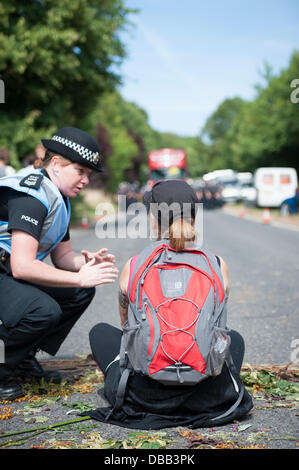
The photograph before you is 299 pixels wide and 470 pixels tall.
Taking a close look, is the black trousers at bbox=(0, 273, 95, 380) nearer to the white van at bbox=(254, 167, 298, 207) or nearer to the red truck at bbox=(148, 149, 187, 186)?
the white van at bbox=(254, 167, 298, 207)

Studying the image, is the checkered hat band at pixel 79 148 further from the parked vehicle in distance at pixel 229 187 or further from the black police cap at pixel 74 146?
the parked vehicle in distance at pixel 229 187

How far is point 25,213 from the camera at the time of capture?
Answer: 3.27 meters

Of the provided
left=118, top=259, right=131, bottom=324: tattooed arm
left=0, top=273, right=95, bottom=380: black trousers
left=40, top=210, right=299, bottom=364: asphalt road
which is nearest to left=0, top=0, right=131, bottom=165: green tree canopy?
left=40, top=210, right=299, bottom=364: asphalt road

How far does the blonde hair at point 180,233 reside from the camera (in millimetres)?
2949

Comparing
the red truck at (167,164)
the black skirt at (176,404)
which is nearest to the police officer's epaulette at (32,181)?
the black skirt at (176,404)

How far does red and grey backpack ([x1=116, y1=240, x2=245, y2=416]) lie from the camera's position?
9.26ft

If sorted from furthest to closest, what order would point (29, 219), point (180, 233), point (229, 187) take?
point (229, 187)
point (29, 219)
point (180, 233)

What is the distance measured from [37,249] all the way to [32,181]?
43cm

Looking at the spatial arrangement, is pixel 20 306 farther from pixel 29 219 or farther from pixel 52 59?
pixel 52 59

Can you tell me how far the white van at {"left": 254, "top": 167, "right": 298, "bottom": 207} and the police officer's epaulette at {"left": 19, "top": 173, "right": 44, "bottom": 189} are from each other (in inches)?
1119

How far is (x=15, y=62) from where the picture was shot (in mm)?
16938

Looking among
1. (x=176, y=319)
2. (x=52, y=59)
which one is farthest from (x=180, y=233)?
(x=52, y=59)

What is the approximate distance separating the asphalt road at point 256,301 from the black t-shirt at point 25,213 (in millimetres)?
1820

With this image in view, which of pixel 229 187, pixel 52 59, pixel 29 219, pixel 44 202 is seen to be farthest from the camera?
pixel 229 187
